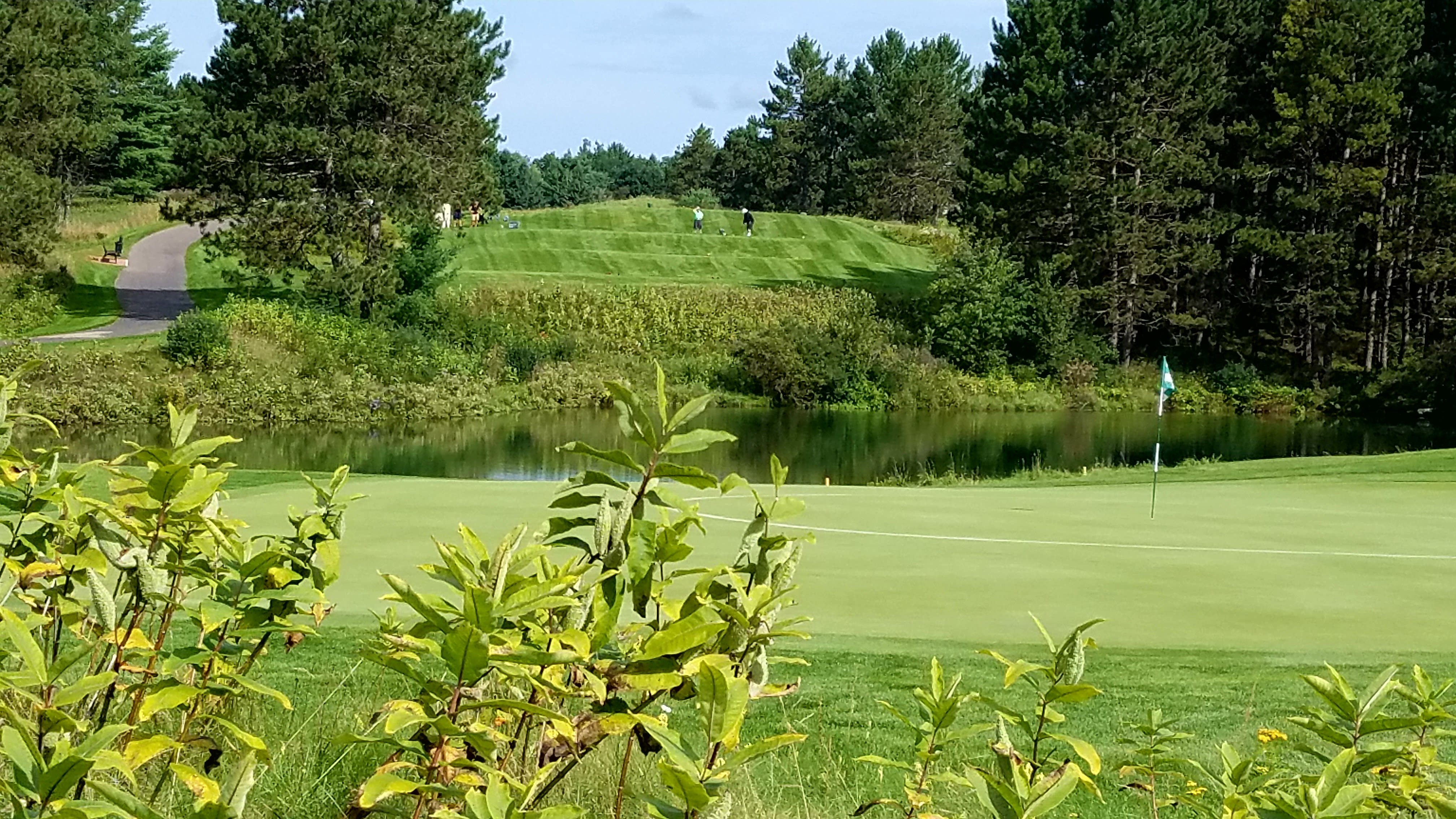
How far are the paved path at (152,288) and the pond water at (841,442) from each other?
7811mm

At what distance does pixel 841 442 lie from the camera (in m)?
31.5

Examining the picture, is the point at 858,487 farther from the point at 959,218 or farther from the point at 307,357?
the point at 959,218

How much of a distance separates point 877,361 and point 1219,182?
13.7m

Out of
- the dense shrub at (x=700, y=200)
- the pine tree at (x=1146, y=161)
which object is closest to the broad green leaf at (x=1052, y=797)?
the pine tree at (x=1146, y=161)

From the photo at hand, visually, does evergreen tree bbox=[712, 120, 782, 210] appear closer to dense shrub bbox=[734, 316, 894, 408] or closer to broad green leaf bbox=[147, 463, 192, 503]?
dense shrub bbox=[734, 316, 894, 408]

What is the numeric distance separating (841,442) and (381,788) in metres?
30.1

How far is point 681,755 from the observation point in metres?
1.47

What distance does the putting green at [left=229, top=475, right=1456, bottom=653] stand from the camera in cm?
773

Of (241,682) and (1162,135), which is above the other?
(1162,135)

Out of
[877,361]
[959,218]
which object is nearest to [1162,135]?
[959,218]

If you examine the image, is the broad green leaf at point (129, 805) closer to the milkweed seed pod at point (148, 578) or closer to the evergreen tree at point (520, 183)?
the milkweed seed pod at point (148, 578)

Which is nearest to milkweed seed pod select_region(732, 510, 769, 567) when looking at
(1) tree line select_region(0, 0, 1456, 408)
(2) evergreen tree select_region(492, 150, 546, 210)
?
(1) tree line select_region(0, 0, 1456, 408)

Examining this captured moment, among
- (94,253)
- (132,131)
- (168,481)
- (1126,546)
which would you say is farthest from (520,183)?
(168,481)

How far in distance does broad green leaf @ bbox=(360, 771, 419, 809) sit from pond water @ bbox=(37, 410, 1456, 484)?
21.7m
